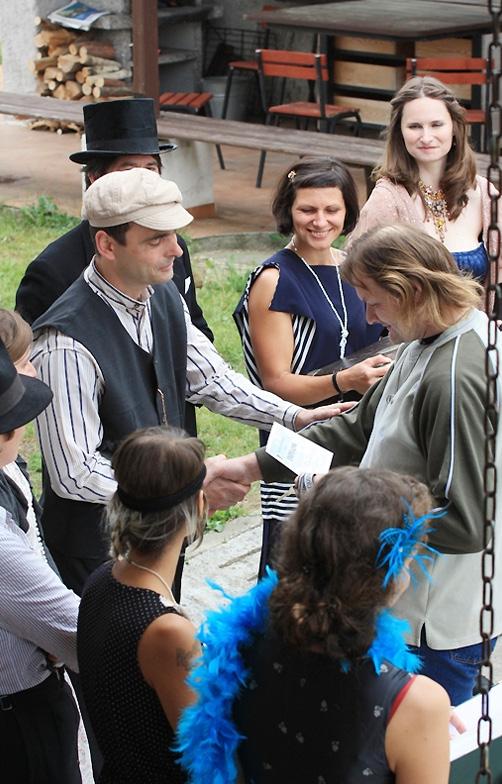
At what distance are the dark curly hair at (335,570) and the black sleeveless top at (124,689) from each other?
0.37 metres

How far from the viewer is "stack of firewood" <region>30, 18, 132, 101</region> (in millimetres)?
13086

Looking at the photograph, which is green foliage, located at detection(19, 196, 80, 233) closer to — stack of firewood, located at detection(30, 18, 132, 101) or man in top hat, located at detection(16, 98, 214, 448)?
stack of firewood, located at detection(30, 18, 132, 101)

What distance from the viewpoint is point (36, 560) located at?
253 centimetres

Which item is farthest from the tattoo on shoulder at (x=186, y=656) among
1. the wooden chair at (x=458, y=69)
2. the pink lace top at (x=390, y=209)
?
the wooden chair at (x=458, y=69)

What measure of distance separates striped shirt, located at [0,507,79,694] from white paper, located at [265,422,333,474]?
86 cm

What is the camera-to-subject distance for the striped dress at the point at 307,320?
3949 millimetres

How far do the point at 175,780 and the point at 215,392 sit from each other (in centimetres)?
160

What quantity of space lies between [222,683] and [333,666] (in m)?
0.23

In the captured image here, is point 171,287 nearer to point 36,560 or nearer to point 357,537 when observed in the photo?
point 36,560

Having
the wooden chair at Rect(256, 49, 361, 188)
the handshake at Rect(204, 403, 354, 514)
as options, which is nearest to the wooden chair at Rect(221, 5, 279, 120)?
the wooden chair at Rect(256, 49, 361, 188)

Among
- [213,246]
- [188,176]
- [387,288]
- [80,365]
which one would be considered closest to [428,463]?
[387,288]

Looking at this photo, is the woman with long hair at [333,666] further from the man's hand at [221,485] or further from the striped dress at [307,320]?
the striped dress at [307,320]

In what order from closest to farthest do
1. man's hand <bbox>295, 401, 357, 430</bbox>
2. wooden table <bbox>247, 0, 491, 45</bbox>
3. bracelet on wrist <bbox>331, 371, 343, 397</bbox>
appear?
man's hand <bbox>295, 401, 357, 430</bbox>
bracelet on wrist <bbox>331, 371, 343, 397</bbox>
wooden table <bbox>247, 0, 491, 45</bbox>

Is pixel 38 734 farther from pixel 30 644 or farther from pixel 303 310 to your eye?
pixel 303 310
